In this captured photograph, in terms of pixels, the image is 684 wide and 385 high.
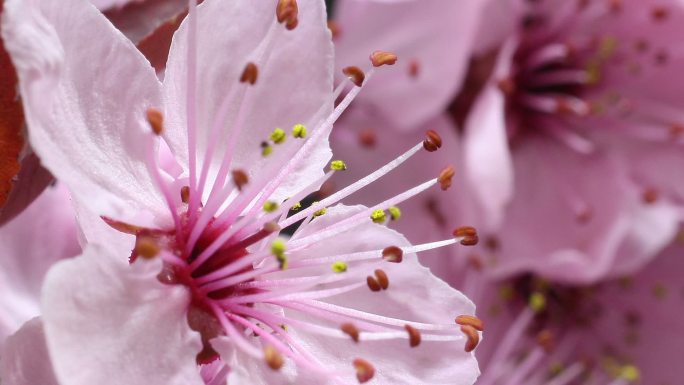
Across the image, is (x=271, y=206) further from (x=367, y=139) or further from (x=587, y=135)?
(x=587, y=135)

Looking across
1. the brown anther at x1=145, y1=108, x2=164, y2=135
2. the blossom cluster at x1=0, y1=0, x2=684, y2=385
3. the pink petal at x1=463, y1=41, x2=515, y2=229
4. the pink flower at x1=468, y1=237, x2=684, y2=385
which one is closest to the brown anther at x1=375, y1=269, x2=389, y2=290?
the blossom cluster at x1=0, y1=0, x2=684, y2=385

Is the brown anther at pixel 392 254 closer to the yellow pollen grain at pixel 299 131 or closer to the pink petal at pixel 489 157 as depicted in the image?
the yellow pollen grain at pixel 299 131

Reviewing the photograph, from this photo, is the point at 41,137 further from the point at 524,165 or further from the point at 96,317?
the point at 524,165

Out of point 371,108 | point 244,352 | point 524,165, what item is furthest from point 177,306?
point 524,165

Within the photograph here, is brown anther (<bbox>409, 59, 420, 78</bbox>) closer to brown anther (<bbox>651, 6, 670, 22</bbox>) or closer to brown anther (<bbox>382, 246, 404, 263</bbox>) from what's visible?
brown anther (<bbox>651, 6, 670, 22</bbox>)

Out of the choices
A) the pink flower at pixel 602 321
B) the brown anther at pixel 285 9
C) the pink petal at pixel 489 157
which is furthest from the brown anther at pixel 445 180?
the pink flower at pixel 602 321

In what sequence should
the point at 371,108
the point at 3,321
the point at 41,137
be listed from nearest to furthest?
1. the point at 41,137
2. the point at 3,321
3. the point at 371,108
